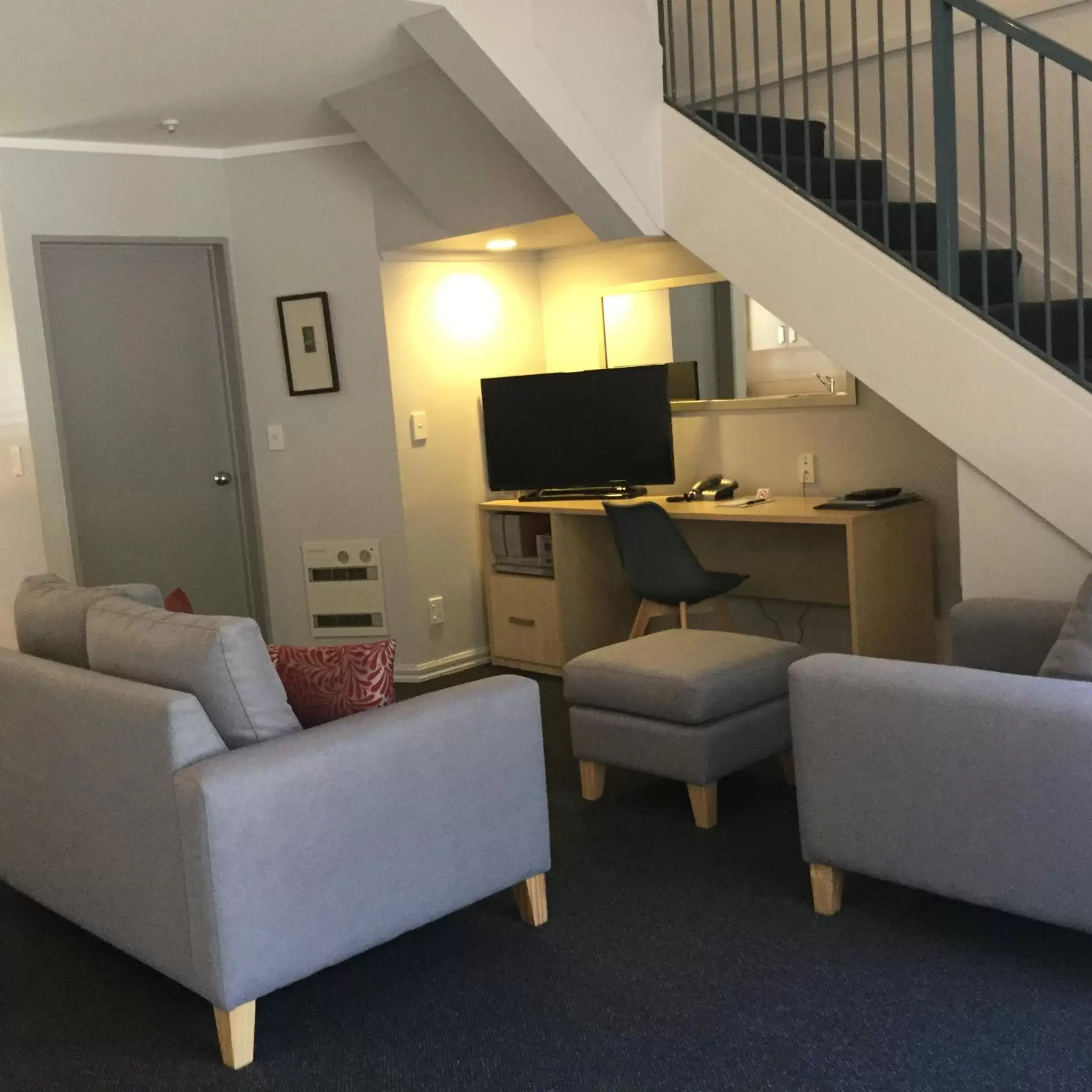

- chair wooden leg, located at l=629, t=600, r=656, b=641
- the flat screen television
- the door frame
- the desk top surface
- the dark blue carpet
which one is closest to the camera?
the dark blue carpet

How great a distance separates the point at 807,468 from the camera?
4984 millimetres

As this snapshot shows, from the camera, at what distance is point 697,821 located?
3.56m

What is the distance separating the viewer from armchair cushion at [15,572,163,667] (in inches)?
123

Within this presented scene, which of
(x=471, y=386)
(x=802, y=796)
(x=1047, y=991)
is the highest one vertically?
(x=471, y=386)

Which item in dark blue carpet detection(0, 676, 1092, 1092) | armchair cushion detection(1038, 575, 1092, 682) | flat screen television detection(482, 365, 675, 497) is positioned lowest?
dark blue carpet detection(0, 676, 1092, 1092)

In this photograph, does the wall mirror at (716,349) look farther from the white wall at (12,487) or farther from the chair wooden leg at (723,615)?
the white wall at (12,487)

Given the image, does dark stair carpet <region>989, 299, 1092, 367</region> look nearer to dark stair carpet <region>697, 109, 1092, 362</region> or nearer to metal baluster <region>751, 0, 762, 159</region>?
dark stair carpet <region>697, 109, 1092, 362</region>

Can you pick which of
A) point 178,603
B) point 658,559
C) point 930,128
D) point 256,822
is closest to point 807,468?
point 658,559

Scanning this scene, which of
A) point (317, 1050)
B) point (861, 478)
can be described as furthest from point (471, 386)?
point (317, 1050)

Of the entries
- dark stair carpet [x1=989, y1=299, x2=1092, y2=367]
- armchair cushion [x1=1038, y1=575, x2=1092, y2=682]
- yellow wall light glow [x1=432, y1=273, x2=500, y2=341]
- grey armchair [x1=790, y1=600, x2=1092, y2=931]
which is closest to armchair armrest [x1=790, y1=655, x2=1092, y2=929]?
grey armchair [x1=790, y1=600, x2=1092, y2=931]

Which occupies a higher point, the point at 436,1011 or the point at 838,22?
the point at 838,22

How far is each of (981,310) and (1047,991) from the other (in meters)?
1.83

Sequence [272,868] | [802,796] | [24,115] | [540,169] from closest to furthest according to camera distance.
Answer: [272,868]
[802,796]
[540,169]
[24,115]

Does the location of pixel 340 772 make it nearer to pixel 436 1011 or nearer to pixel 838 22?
pixel 436 1011
